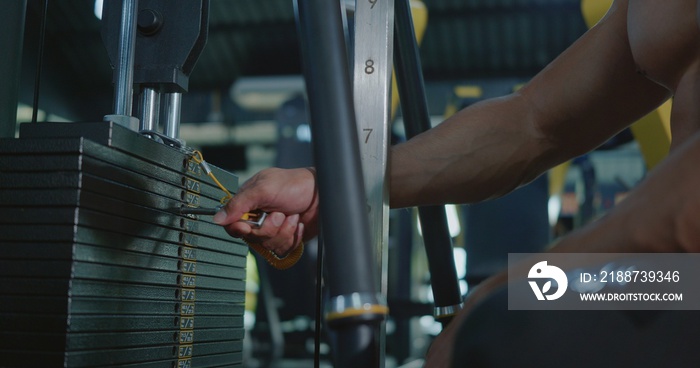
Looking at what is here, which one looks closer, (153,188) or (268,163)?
(153,188)

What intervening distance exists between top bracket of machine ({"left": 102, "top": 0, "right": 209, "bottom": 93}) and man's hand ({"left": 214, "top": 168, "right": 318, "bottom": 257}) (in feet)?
0.54

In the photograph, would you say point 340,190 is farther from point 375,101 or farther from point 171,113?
point 171,113

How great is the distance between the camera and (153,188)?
2.32ft

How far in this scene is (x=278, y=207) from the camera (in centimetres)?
75

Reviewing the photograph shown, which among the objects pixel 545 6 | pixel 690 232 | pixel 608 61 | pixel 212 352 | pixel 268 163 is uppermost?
pixel 545 6

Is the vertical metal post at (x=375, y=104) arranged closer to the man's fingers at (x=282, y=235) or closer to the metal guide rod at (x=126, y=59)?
the man's fingers at (x=282, y=235)

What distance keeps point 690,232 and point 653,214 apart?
0.9 inches

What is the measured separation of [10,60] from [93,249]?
420mm

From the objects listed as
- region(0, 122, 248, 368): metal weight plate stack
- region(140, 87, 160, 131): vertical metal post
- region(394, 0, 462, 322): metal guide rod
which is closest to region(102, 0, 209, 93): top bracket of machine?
region(140, 87, 160, 131): vertical metal post

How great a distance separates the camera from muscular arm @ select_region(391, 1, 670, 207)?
95 cm

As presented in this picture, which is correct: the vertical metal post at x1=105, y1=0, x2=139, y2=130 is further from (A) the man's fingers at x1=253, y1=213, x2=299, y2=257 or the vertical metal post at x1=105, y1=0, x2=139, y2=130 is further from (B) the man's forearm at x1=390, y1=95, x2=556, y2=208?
(B) the man's forearm at x1=390, y1=95, x2=556, y2=208

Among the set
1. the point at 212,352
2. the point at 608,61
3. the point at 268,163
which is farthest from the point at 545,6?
the point at 212,352

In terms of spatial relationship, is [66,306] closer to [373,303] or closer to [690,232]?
[373,303]

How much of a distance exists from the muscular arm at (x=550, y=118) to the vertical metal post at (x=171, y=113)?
31 centimetres
